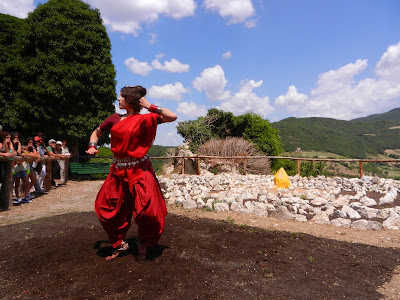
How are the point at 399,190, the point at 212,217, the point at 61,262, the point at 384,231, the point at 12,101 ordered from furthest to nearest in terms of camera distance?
the point at 12,101, the point at 399,190, the point at 212,217, the point at 384,231, the point at 61,262

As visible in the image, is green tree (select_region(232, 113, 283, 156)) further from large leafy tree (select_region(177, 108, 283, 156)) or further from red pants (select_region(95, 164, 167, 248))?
Result: red pants (select_region(95, 164, 167, 248))

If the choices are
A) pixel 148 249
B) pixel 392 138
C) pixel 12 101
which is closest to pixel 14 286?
pixel 148 249

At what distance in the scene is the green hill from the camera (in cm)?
5169

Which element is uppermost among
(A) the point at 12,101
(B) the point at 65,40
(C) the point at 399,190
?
(B) the point at 65,40

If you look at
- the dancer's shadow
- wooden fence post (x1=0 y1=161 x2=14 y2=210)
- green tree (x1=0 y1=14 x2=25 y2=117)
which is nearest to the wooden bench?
green tree (x1=0 y1=14 x2=25 y2=117)

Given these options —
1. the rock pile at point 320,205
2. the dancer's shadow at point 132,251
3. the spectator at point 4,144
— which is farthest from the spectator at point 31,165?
the dancer's shadow at point 132,251

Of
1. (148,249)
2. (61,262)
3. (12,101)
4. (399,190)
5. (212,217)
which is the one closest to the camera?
(61,262)

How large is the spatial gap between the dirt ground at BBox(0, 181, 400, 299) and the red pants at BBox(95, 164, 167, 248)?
314 mm

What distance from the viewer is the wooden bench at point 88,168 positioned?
1338cm

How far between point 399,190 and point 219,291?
7.32 meters

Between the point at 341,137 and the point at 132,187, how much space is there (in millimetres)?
66151

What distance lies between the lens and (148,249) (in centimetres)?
358

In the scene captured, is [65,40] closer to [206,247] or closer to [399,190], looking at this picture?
[206,247]

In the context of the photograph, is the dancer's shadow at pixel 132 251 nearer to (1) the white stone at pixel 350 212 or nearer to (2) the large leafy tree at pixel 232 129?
(1) the white stone at pixel 350 212
